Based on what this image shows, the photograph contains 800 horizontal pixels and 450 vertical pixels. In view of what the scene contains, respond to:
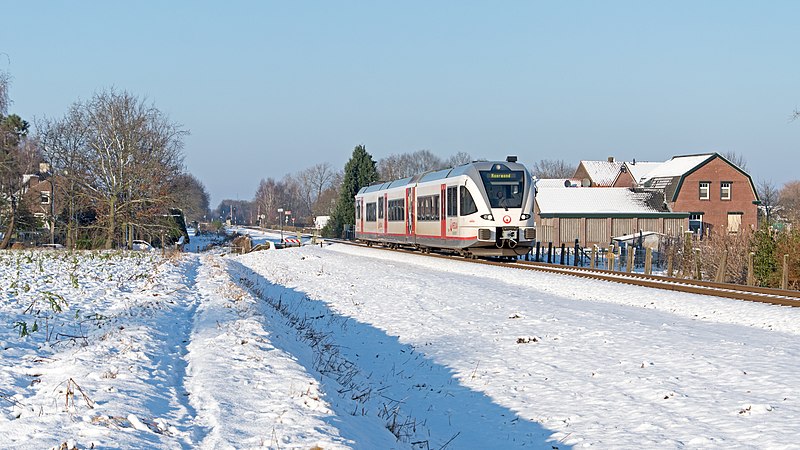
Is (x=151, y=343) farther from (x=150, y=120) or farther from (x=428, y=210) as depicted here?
(x=150, y=120)

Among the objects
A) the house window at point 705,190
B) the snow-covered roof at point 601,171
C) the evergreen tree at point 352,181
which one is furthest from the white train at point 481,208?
the snow-covered roof at point 601,171

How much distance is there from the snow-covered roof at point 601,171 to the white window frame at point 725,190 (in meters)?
26.0

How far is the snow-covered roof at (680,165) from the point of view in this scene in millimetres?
57247

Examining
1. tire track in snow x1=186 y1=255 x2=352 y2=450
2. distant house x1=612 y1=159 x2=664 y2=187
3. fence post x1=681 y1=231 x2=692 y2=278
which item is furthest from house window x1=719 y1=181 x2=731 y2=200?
tire track in snow x1=186 y1=255 x2=352 y2=450

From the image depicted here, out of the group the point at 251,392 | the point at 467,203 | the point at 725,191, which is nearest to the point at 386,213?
the point at 467,203

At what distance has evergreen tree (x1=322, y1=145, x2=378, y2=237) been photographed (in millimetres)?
73500

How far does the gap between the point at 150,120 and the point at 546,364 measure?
37732 mm

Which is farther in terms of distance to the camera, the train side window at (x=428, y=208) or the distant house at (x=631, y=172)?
the distant house at (x=631, y=172)

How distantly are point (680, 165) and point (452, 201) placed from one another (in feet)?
122

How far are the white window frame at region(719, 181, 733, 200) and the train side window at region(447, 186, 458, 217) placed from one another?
36.6 metres

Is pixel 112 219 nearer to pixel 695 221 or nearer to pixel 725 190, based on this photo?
pixel 695 221

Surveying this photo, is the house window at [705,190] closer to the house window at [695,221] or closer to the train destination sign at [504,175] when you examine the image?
the house window at [695,221]

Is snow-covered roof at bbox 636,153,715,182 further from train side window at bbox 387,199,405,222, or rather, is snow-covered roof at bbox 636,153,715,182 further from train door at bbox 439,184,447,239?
train door at bbox 439,184,447,239

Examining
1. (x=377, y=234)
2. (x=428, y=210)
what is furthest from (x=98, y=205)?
(x=428, y=210)
